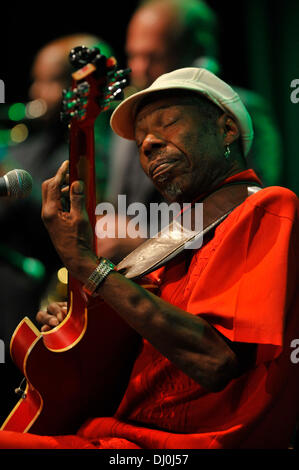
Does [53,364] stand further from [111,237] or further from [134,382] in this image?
[111,237]

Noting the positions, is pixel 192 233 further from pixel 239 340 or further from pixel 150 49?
pixel 150 49

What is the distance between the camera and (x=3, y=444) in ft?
5.42

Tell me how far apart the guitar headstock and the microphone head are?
0.82 ft

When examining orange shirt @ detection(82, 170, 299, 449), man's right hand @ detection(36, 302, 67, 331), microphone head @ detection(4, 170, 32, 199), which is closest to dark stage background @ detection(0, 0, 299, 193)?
orange shirt @ detection(82, 170, 299, 449)

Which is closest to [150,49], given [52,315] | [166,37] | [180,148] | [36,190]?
[166,37]

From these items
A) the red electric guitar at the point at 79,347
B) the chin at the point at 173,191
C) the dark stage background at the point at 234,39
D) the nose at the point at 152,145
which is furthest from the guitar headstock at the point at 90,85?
the dark stage background at the point at 234,39

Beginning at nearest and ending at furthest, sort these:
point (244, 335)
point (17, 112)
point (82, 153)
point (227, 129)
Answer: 1. point (244, 335)
2. point (82, 153)
3. point (227, 129)
4. point (17, 112)

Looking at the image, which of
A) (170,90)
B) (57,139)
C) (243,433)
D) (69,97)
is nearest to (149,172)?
(170,90)

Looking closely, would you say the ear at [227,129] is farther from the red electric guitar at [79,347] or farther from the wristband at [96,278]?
the wristband at [96,278]

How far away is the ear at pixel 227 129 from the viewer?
1.98 m

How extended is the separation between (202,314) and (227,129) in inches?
30.2

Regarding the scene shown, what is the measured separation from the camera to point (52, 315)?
2.07 m

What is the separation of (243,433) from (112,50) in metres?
2.51

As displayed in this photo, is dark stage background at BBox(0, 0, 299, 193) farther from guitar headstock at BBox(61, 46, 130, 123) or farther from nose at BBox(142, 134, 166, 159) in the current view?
guitar headstock at BBox(61, 46, 130, 123)
